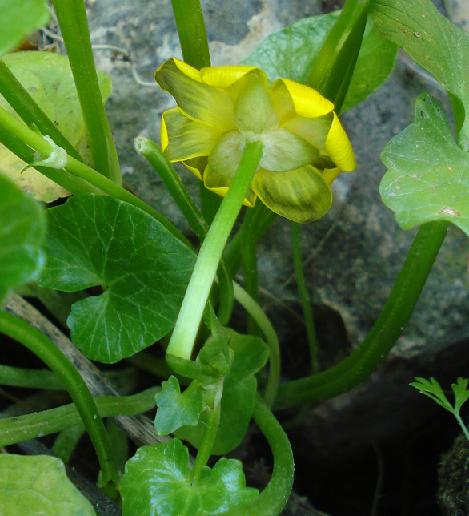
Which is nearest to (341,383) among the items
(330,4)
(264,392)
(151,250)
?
(264,392)

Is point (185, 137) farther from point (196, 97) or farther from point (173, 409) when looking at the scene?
point (173, 409)

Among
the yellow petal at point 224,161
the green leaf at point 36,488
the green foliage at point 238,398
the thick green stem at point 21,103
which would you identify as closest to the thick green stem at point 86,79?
the thick green stem at point 21,103

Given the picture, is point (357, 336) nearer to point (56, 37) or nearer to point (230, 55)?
point (230, 55)

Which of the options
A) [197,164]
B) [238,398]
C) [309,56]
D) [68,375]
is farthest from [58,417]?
[309,56]

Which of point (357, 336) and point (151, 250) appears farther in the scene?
point (357, 336)

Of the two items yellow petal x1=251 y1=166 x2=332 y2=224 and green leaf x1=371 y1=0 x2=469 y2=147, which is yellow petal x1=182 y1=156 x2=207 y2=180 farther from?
green leaf x1=371 y1=0 x2=469 y2=147

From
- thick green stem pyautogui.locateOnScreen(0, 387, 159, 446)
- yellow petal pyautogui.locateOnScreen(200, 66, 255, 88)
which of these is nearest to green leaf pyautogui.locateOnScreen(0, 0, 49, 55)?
yellow petal pyautogui.locateOnScreen(200, 66, 255, 88)
